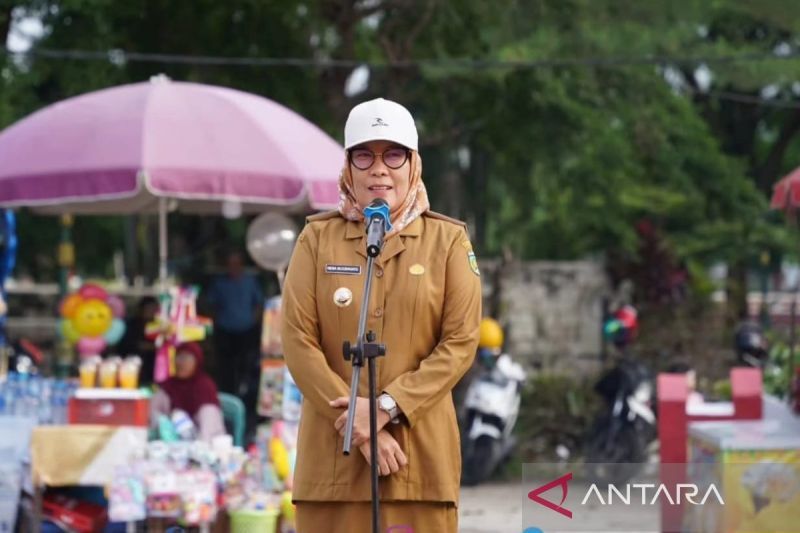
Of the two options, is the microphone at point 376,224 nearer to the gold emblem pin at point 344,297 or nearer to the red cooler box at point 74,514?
the gold emblem pin at point 344,297

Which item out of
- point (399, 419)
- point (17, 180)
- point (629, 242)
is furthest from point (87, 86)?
point (399, 419)

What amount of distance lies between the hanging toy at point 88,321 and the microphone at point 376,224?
18.8ft

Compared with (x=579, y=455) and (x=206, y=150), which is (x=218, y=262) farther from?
(x=206, y=150)

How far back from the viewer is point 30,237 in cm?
1579

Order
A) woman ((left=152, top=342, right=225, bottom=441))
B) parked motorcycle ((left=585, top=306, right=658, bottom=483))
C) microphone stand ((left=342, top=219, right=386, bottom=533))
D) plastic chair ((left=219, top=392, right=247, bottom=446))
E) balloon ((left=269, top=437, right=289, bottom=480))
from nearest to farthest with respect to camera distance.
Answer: microphone stand ((left=342, top=219, right=386, bottom=533)), balloon ((left=269, top=437, right=289, bottom=480)), woman ((left=152, top=342, right=225, bottom=441)), plastic chair ((left=219, top=392, right=247, bottom=446)), parked motorcycle ((left=585, top=306, right=658, bottom=483))

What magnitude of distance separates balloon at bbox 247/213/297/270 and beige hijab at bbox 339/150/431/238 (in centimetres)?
478

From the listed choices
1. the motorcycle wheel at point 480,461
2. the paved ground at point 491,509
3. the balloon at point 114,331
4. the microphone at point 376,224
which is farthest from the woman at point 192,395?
the microphone at point 376,224

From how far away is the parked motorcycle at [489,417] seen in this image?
11992 millimetres

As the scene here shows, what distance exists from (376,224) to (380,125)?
333 mm

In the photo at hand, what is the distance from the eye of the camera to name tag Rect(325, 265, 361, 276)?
428 cm

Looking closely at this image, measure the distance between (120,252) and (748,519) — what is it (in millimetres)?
14636

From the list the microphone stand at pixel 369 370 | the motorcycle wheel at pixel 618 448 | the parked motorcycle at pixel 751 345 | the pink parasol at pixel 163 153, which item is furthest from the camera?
the parked motorcycle at pixel 751 345

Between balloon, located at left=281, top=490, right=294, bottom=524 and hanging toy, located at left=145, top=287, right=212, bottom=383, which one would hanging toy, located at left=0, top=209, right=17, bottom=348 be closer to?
hanging toy, located at left=145, top=287, right=212, bottom=383

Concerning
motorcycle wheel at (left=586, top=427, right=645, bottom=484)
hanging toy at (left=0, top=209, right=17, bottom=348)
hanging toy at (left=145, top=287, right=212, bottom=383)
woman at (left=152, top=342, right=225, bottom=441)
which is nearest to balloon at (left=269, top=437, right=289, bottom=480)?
woman at (left=152, top=342, right=225, bottom=441)
